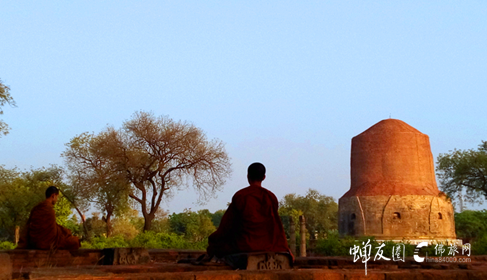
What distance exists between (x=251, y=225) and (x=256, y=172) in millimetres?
570

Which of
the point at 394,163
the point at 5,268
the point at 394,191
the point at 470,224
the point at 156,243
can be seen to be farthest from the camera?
the point at 470,224

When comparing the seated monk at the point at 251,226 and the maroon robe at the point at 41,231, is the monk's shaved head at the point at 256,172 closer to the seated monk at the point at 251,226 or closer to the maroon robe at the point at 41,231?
the seated monk at the point at 251,226

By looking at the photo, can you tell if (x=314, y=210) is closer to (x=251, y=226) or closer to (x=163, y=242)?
(x=163, y=242)

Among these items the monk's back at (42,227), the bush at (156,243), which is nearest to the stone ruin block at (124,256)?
the monk's back at (42,227)

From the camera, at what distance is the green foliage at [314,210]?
5850cm

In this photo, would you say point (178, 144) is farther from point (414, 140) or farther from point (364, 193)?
point (414, 140)

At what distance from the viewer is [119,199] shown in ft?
89.8

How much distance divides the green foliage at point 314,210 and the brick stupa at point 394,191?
24316 mm

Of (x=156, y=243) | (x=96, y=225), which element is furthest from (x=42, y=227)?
(x=96, y=225)

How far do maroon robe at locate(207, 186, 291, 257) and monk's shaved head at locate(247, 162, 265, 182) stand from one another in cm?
10

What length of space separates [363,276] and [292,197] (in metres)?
59.7

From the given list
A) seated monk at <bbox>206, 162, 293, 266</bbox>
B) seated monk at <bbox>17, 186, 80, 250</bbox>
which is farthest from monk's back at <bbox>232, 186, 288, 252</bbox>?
seated monk at <bbox>17, 186, 80, 250</bbox>

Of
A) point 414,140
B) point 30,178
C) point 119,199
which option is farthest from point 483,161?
point 30,178

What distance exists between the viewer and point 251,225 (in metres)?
5.32
